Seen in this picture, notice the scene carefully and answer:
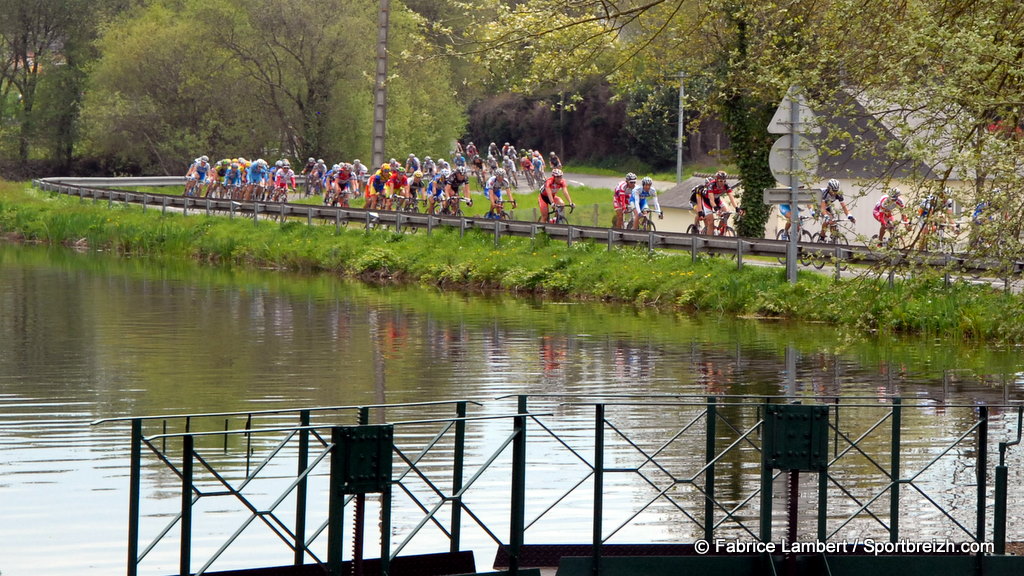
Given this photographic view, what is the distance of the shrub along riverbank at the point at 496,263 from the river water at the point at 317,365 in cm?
88

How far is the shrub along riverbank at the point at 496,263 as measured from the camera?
2725 cm

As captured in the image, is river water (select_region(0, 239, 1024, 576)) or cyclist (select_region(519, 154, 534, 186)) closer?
river water (select_region(0, 239, 1024, 576))

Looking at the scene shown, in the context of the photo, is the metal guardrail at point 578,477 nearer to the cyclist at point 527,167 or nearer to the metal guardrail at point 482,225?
the metal guardrail at point 482,225

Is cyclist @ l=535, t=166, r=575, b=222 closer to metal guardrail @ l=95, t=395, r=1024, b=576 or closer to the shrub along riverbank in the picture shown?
the shrub along riverbank

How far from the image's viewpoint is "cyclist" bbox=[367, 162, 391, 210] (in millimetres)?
44500

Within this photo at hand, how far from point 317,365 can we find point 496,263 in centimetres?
1486

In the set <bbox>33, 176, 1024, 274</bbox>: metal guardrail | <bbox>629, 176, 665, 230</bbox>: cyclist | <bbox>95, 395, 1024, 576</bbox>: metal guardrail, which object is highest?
<bbox>629, 176, 665, 230</bbox>: cyclist

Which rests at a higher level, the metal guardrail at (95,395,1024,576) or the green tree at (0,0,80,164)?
the green tree at (0,0,80,164)

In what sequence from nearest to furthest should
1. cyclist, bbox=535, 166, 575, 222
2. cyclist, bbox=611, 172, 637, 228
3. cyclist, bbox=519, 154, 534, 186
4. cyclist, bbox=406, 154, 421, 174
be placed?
cyclist, bbox=611, 172, 637, 228 → cyclist, bbox=535, 166, 575, 222 → cyclist, bbox=406, 154, 421, 174 → cyclist, bbox=519, 154, 534, 186

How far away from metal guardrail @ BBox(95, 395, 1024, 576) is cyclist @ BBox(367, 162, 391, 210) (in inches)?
1041

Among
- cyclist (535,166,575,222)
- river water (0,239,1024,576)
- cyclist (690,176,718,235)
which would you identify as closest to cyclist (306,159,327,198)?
cyclist (535,166,575,222)

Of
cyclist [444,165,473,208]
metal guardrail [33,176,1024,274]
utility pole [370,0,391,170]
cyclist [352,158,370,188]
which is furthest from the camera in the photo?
cyclist [352,158,370,188]

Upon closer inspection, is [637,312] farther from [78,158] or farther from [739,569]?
[78,158]

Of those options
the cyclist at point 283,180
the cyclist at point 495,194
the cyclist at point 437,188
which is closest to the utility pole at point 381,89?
the cyclist at point 437,188
